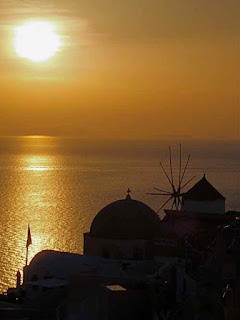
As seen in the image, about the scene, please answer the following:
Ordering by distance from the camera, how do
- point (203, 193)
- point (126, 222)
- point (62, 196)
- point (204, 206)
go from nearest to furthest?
point (126, 222)
point (204, 206)
point (203, 193)
point (62, 196)

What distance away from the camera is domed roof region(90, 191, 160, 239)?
30250 millimetres

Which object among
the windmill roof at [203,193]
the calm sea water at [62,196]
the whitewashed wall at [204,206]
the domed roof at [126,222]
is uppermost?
the calm sea water at [62,196]

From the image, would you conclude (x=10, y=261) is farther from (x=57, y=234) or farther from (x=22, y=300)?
(x=22, y=300)

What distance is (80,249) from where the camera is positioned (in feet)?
172

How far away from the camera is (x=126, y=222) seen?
30359 mm

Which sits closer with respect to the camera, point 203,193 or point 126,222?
point 126,222

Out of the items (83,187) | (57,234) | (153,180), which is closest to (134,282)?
(57,234)

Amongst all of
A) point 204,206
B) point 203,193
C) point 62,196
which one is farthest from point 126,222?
point 62,196

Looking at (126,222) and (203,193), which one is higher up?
(203,193)

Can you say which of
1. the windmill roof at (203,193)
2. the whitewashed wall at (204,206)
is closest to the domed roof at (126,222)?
the whitewashed wall at (204,206)

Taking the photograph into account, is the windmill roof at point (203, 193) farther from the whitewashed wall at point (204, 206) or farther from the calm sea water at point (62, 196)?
the calm sea water at point (62, 196)

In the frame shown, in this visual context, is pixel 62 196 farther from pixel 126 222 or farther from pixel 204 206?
pixel 126 222

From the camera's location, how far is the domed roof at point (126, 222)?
99.2 feet

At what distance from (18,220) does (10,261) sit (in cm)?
2119
